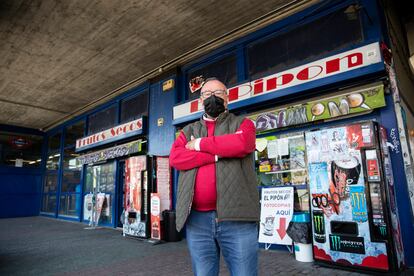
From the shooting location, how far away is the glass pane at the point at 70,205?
423 inches

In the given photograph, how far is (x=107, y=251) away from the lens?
17.0 feet

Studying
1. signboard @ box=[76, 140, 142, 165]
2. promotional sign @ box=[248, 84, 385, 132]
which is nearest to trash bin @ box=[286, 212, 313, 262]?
promotional sign @ box=[248, 84, 385, 132]

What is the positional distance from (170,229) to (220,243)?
491 cm

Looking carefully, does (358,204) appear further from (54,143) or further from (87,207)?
(54,143)

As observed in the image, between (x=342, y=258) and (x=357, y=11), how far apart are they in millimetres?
3570

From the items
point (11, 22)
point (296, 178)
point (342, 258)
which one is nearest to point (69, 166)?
point (11, 22)

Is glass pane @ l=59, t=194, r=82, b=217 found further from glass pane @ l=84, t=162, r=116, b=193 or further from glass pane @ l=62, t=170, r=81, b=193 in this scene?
glass pane @ l=84, t=162, r=116, b=193

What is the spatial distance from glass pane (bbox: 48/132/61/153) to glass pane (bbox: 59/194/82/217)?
2549 millimetres

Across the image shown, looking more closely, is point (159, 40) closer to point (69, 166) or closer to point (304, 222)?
point (304, 222)

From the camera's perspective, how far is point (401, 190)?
3.79 meters

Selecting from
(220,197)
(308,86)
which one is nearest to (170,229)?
(308,86)

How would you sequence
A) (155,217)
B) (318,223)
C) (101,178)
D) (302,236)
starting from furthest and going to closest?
1. (101,178)
2. (155,217)
3. (302,236)
4. (318,223)

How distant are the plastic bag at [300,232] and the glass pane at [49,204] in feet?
38.4

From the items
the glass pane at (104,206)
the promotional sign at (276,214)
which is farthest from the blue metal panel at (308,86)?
the glass pane at (104,206)
